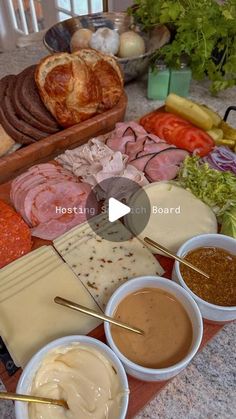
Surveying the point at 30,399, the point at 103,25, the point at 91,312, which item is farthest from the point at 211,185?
the point at 103,25

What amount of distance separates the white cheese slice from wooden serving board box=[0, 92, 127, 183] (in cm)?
35

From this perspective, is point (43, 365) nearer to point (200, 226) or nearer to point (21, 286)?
point (21, 286)

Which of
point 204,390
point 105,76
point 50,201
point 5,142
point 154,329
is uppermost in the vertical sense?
point 105,76

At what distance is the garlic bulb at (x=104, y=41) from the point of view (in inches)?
62.9

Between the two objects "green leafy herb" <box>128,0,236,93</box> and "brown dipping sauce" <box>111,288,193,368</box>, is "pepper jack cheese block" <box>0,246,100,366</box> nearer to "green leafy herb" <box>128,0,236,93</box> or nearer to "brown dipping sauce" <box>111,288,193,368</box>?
"brown dipping sauce" <box>111,288,193,368</box>

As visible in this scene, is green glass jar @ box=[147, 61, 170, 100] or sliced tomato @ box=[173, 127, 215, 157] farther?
green glass jar @ box=[147, 61, 170, 100]

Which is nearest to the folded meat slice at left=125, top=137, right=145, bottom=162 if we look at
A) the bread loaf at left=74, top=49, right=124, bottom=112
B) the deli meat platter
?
the deli meat platter

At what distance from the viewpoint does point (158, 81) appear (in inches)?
65.1

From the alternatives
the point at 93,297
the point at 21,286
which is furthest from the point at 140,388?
the point at 21,286

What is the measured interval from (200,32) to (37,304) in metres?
1.29

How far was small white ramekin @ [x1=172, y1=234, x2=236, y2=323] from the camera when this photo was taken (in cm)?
88

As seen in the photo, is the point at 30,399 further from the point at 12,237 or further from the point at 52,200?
the point at 52,200

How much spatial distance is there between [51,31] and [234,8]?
32.7 inches

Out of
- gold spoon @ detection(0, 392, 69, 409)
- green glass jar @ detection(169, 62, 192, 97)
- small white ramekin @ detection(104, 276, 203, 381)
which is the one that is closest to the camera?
gold spoon @ detection(0, 392, 69, 409)
